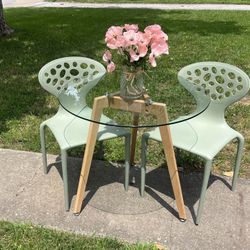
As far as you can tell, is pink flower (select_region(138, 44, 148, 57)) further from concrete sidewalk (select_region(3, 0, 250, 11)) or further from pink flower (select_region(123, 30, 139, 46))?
concrete sidewalk (select_region(3, 0, 250, 11))

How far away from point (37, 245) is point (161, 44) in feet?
5.75

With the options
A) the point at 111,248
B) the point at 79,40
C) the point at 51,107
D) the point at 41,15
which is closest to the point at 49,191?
the point at 111,248

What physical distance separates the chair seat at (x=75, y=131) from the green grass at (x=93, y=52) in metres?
0.32

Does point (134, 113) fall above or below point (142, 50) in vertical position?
below

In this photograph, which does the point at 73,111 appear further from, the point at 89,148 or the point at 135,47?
the point at 135,47

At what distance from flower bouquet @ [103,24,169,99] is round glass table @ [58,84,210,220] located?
0.25 m

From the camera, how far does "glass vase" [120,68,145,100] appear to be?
3170 mm

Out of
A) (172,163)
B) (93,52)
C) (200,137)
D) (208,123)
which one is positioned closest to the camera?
(172,163)

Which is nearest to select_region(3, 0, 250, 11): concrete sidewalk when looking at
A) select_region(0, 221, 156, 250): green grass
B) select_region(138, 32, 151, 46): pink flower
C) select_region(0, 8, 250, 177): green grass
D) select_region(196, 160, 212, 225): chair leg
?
select_region(0, 8, 250, 177): green grass

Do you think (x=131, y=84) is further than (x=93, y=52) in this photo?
No

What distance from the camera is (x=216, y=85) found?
4.02 metres

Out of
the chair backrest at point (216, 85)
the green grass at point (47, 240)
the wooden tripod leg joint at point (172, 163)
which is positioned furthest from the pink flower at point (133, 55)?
the green grass at point (47, 240)

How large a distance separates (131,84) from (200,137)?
2.77ft

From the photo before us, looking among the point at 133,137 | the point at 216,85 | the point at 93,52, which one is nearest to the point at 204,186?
the point at 133,137
